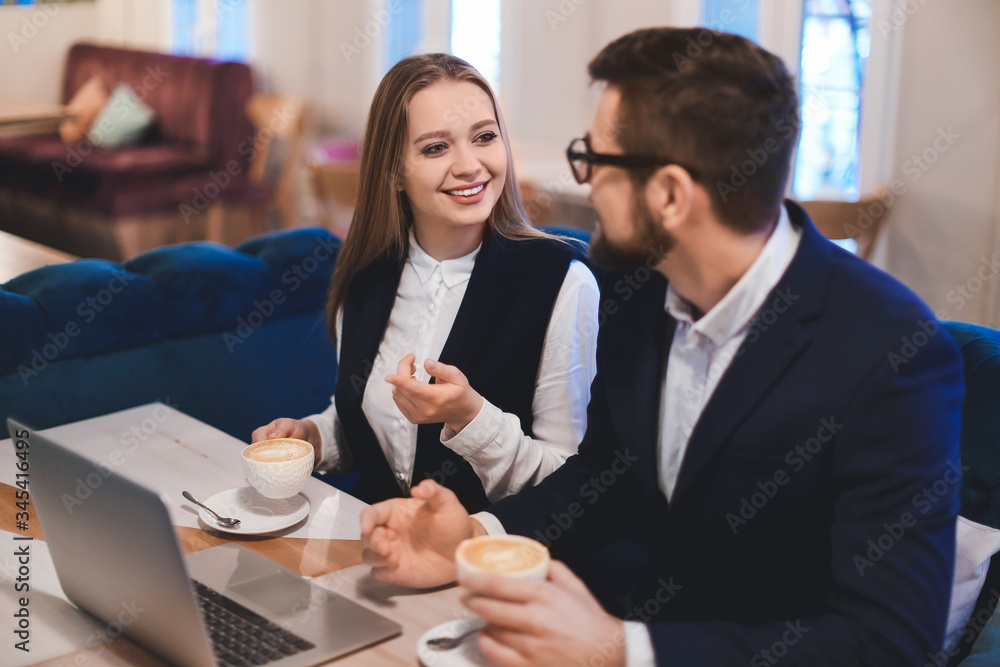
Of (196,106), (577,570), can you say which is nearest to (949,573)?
(577,570)

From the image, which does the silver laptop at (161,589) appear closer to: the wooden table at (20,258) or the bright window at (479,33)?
the wooden table at (20,258)

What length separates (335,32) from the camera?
21.7ft

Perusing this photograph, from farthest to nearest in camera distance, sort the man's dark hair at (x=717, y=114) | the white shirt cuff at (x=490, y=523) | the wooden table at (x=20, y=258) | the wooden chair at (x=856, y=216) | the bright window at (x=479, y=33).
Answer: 1. the bright window at (x=479, y=33)
2. the wooden chair at (x=856, y=216)
3. the wooden table at (x=20, y=258)
4. the white shirt cuff at (x=490, y=523)
5. the man's dark hair at (x=717, y=114)

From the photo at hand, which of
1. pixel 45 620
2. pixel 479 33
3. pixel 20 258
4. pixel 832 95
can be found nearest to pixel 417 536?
pixel 45 620

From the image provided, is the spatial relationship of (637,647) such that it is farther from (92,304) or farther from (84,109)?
(84,109)

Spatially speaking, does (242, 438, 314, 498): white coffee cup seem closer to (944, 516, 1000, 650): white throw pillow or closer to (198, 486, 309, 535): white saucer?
(198, 486, 309, 535): white saucer

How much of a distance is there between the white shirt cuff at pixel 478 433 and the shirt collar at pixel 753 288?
0.45 metres

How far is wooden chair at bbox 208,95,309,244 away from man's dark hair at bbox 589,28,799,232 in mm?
5223

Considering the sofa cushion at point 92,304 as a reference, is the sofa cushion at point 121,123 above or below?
above

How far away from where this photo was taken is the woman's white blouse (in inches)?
63.8

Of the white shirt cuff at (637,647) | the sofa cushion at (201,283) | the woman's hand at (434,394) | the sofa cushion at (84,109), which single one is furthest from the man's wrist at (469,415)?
the sofa cushion at (84,109)

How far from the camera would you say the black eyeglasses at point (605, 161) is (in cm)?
111

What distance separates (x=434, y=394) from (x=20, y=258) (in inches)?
69.7

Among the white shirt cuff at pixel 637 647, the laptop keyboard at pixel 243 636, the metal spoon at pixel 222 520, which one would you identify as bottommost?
the laptop keyboard at pixel 243 636
